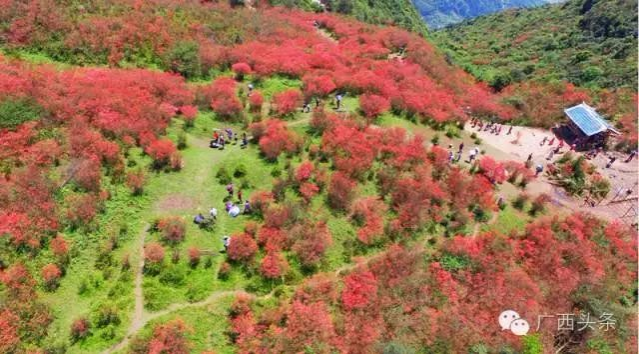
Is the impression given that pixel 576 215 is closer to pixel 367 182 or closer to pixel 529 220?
pixel 529 220

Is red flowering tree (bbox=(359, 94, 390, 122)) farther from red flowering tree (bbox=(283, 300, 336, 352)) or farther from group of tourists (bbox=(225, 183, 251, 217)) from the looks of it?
red flowering tree (bbox=(283, 300, 336, 352))

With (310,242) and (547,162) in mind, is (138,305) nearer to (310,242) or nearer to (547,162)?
(310,242)

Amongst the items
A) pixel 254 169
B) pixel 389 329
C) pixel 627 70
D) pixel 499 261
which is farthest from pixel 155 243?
pixel 627 70

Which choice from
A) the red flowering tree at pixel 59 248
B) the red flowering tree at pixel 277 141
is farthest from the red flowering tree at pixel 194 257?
the red flowering tree at pixel 277 141

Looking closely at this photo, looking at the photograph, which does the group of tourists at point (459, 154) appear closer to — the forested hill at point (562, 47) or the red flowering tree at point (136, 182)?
the red flowering tree at point (136, 182)

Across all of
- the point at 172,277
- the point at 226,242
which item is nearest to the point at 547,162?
the point at 226,242
